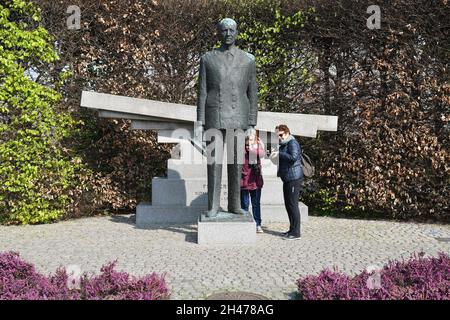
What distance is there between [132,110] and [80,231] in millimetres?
2364

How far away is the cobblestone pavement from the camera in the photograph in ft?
15.6

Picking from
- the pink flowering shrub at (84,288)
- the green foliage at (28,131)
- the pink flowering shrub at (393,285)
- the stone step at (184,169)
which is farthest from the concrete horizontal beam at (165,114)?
the pink flowering shrub at (84,288)

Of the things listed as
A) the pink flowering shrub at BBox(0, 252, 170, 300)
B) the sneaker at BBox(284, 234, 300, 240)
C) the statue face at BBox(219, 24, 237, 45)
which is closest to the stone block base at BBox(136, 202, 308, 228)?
the sneaker at BBox(284, 234, 300, 240)

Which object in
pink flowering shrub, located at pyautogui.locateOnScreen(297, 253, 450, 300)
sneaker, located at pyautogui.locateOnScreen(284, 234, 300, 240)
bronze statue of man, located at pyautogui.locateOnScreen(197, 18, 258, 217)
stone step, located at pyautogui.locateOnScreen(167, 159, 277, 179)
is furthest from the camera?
stone step, located at pyautogui.locateOnScreen(167, 159, 277, 179)

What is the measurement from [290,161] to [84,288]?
3665 mm

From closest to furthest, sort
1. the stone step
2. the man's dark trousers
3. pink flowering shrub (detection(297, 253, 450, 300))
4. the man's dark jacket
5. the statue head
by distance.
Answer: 1. pink flowering shrub (detection(297, 253, 450, 300))
2. the statue head
3. the man's dark jacket
4. the man's dark trousers
5. the stone step

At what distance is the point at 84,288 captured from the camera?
148 inches

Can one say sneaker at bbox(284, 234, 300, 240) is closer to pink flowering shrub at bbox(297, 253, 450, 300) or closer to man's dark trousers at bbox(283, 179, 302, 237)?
man's dark trousers at bbox(283, 179, 302, 237)

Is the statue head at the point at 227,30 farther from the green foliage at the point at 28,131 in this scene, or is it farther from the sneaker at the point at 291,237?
the green foliage at the point at 28,131

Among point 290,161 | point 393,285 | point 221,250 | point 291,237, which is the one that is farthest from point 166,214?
point 393,285

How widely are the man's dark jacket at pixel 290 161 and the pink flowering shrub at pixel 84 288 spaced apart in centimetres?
308

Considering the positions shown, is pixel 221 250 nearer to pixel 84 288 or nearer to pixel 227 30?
pixel 84 288

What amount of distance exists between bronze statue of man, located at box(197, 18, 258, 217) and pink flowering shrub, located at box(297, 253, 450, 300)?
2.67 meters
